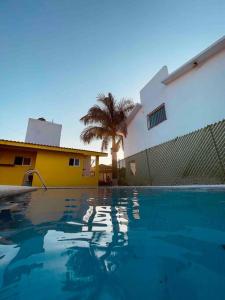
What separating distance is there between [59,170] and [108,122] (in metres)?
6.30

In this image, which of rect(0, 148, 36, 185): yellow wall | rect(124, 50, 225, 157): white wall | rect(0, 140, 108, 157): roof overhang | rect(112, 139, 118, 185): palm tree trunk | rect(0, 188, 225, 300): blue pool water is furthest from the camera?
rect(112, 139, 118, 185): palm tree trunk

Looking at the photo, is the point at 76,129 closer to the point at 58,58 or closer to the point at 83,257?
the point at 58,58

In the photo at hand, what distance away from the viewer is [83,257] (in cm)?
108

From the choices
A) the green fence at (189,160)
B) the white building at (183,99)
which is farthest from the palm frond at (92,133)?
the green fence at (189,160)

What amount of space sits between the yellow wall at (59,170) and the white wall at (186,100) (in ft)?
18.9

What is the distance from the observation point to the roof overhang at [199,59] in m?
7.31

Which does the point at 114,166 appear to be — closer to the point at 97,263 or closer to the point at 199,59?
the point at 199,59

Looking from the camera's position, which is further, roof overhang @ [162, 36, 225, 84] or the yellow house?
the yellow house

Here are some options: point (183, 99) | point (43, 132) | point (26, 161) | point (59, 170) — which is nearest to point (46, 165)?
point (59, 170)

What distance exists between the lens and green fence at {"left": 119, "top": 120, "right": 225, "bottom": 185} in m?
6.24

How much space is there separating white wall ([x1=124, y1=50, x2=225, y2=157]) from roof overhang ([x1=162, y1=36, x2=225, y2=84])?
234 millimetres

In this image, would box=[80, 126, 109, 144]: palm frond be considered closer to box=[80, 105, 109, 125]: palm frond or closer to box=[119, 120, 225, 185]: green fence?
box=[80, 105, 109, 125]: palm frond

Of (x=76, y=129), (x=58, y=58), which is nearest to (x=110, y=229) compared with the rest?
(x=58, y=58)

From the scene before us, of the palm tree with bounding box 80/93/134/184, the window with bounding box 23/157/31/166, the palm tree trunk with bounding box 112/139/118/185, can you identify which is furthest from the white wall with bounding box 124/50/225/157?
the window with bounding box 23/157/31/166
